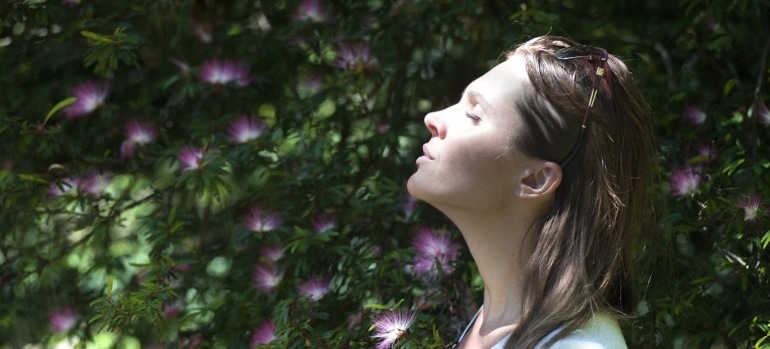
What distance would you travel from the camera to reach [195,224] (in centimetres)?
241

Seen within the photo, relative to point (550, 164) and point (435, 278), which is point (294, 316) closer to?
point (435, 278)

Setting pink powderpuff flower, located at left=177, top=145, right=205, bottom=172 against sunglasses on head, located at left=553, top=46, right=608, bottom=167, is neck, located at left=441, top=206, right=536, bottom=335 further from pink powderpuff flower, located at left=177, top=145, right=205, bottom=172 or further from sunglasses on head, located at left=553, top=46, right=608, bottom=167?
pink powderpuff flower, located at left=177, top=145, right=205, bottom=172

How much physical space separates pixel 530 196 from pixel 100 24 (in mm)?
1338

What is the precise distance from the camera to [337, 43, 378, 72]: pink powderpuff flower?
2340 millimetres

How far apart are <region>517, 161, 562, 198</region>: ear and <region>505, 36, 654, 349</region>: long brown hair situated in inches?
0.5

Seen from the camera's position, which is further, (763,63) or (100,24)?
(100,24)

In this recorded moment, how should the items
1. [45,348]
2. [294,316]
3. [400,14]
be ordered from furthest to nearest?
[45,348] → [400,14] → [294,316]

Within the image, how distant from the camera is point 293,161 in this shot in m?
2.32

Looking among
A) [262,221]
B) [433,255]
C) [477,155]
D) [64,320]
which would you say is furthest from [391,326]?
[64,320]

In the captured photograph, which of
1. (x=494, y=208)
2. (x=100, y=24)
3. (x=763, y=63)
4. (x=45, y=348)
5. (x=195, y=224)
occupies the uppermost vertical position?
(x=494, y=208)

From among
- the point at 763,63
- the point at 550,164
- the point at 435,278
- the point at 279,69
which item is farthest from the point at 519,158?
the point at 279,69

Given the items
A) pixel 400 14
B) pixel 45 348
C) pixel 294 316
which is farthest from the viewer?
pixel 45 348

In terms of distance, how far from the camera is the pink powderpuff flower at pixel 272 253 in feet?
7.29

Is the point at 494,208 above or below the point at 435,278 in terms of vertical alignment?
above
